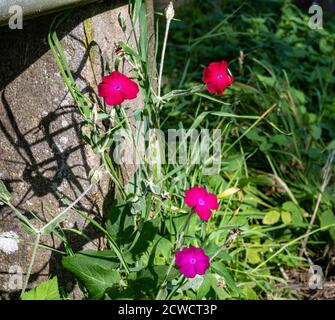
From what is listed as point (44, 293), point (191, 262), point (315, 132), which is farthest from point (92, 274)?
point (315, 132)

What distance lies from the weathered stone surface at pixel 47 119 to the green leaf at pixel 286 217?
0.60m

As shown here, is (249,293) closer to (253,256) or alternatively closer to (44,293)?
(253,256)

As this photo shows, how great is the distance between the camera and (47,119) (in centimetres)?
139

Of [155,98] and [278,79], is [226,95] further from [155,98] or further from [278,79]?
[155,98]

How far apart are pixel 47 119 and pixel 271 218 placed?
76cm

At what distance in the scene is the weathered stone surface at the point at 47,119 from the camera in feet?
4.38

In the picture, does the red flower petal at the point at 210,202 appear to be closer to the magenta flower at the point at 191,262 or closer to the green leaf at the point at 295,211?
the magenta flower at the point at 191,262

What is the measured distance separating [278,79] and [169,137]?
641 mm

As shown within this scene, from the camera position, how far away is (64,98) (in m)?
1.37

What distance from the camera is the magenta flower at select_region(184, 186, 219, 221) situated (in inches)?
46.0

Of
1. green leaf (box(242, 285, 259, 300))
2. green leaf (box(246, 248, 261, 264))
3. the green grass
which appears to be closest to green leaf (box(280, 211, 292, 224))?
the green grass

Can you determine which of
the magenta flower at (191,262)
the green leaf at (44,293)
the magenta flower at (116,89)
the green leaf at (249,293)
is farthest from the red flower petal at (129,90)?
the green leaf at (249,293)
